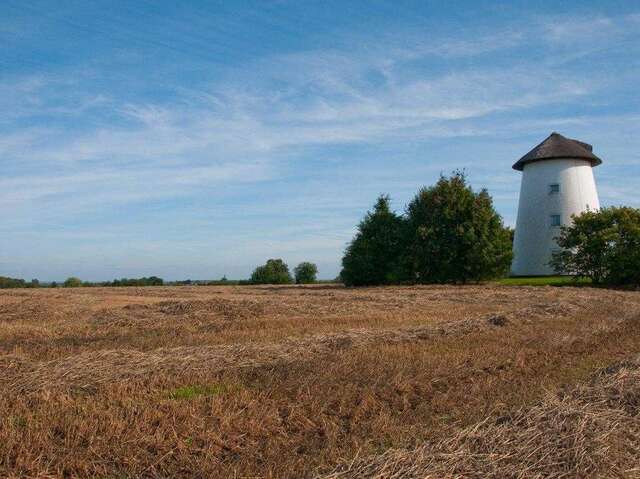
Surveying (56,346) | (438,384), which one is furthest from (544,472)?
(56,346)

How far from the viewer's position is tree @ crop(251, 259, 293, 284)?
57531mm

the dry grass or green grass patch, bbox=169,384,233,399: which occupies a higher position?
green grass patch, bbox=169,384,233,399

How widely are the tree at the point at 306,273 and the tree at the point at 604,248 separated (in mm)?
24015

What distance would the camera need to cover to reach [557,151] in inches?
1889

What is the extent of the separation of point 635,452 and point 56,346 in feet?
30.0

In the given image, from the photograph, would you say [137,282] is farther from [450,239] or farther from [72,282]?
[450,239]

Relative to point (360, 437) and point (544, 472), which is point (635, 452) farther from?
point (360, 437)

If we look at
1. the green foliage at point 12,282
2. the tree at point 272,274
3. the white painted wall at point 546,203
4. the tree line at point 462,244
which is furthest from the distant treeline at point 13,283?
the white painted wall at point 546,203

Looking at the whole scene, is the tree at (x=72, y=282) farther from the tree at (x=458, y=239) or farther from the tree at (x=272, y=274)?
the tree at (x=458, y=239)

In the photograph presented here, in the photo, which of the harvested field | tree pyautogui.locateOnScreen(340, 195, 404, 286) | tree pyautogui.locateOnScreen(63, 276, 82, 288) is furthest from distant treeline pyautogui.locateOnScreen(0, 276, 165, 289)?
the harvested field

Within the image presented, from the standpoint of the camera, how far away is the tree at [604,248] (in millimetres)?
36312

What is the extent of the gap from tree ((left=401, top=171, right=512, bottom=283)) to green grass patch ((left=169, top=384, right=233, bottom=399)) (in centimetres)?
3234

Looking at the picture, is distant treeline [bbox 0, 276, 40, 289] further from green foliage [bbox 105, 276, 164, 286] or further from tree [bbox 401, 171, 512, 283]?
tree [bbox 401, 171, 512, 283]

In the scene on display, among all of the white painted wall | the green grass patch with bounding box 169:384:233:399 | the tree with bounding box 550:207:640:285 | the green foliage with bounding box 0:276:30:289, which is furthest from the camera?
the green foliage with bounding box 0:276:30:289
